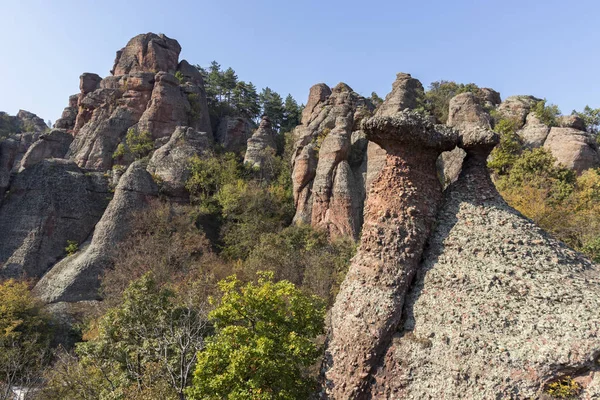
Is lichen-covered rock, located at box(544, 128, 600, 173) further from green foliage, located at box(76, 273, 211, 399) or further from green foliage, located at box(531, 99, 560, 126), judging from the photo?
green foliage, located at box(76, 273, 211, 399)

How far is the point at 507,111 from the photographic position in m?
36.2

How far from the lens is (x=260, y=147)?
40.1 metres

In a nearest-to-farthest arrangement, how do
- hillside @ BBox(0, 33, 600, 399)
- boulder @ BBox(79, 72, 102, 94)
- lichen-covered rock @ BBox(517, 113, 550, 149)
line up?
1. hillside @ BBox(0, 33, 600, 399)
2. lichen-covered rock @ BBox(517, 113, 550, 149)
3. boulder @ BBox(79, 72, 102, 94)

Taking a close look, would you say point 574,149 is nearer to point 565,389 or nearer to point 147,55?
point 565,389

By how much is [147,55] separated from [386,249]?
48.7m

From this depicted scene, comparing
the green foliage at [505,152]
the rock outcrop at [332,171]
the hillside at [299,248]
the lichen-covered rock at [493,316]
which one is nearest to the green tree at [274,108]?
the hillside at [299,248]

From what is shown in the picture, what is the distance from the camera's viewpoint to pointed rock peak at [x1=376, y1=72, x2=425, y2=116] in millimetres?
36669

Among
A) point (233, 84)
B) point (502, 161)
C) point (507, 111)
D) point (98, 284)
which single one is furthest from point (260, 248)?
point (233, 84)

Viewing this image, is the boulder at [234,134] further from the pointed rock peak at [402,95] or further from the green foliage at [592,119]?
the green foliage at [592,119]

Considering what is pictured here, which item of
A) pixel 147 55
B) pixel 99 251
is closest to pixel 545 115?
pixel 99 251

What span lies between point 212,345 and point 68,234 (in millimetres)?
25885

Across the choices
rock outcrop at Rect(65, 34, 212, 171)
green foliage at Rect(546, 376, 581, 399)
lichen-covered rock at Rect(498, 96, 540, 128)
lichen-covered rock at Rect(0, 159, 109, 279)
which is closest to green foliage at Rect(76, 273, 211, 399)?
green foliage at Rect(546, 376, 581, 399)

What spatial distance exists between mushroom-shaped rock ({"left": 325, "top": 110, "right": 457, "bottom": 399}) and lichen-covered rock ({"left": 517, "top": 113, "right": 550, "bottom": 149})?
26016 mm

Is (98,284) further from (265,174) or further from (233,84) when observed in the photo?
(233,84)
